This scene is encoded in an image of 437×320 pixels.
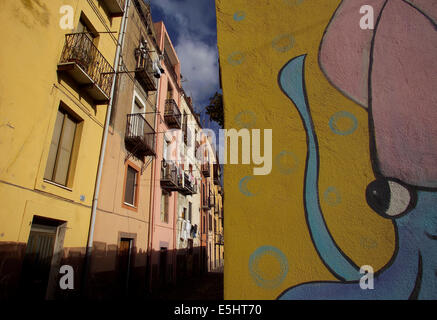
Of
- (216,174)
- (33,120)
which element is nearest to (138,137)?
(33,120)

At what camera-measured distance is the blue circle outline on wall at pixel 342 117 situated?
244cm

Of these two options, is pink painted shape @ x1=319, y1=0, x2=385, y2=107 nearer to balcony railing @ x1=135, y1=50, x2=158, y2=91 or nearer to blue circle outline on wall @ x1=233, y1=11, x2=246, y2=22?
blue circle outline on wall @ x1=233, y1=11, x2=246, y2=22

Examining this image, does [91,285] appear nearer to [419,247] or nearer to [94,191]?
[94,191]

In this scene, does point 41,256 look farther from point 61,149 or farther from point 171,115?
point 171,115

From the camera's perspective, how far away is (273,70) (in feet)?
9.25

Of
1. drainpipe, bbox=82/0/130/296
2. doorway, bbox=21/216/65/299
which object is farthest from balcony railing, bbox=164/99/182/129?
doorway, bbox=21/216/65/299

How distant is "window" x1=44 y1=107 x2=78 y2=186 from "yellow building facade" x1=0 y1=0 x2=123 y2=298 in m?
0.02

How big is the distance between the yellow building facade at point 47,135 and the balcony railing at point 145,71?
258 cm

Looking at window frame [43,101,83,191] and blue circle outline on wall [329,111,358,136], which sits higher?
window frame [43,101,83,191]

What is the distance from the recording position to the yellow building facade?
487cm

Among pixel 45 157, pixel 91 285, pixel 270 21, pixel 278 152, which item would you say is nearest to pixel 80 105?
pixel 45 157

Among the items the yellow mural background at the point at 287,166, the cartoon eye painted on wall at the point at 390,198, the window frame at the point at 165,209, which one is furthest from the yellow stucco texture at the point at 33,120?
the window frame at the point at 165,209

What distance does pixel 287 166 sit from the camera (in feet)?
8.04

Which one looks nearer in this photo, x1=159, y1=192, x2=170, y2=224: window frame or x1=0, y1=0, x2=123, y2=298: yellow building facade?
x1=0, y1=0, x2=123, y2=298: yellow building facade
